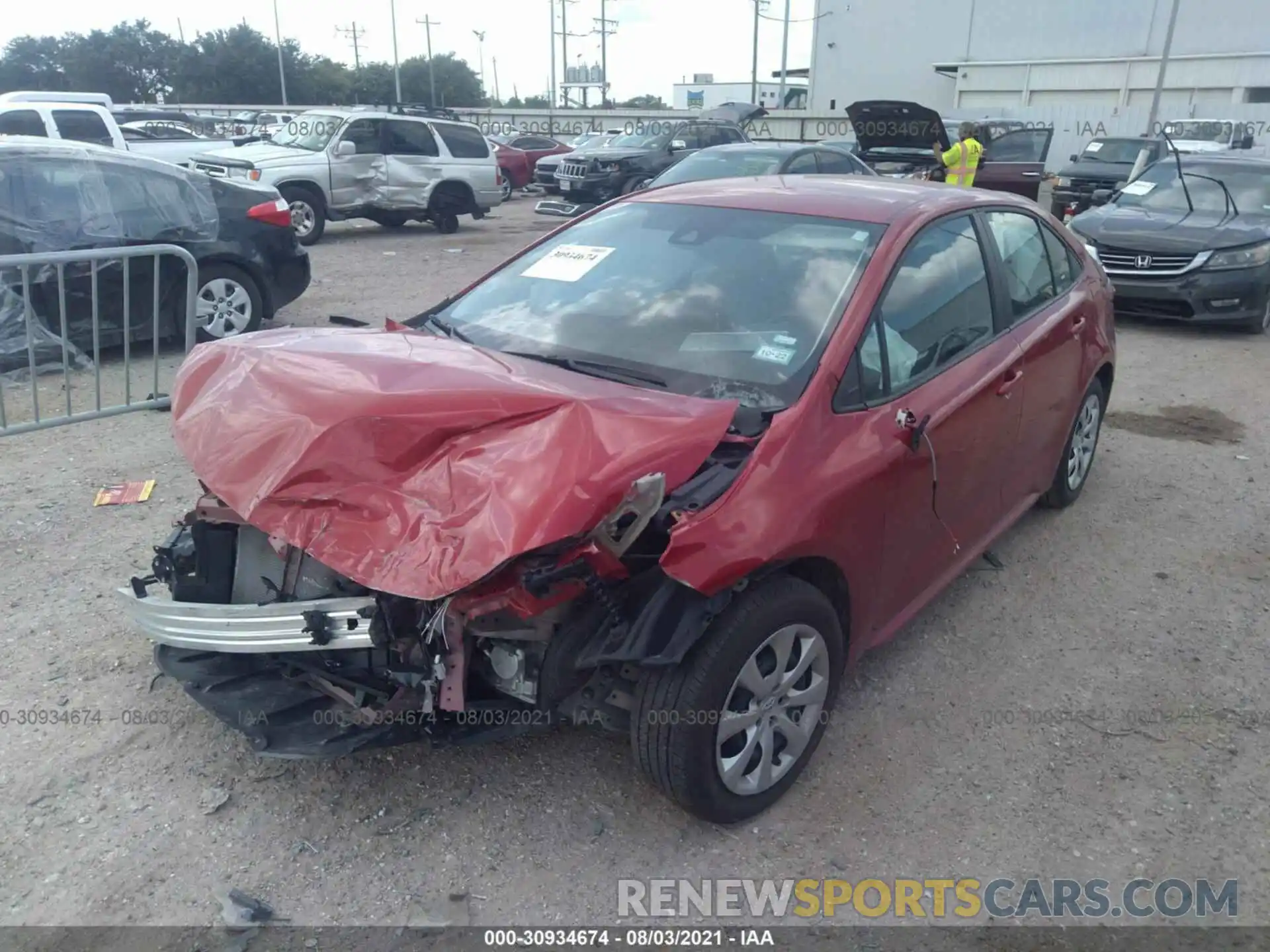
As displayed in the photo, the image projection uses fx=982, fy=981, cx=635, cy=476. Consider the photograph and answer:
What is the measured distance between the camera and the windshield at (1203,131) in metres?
21.8

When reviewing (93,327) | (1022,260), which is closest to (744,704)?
(1022,260)

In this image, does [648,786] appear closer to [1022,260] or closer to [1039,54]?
[1022,260]

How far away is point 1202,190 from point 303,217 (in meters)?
11.4

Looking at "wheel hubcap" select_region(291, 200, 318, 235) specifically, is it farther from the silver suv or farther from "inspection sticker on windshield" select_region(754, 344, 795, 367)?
"inspection sticker on windshield" select_region(754, 344, 795, 367)

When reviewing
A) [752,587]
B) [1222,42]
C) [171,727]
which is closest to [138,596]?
[171,727]

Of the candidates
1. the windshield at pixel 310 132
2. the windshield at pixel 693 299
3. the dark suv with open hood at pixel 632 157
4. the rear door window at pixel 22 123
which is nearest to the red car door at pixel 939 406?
the windshield at pixel 693 299

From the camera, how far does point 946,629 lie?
4070 millimetres

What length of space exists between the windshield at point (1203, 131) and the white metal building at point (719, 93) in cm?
4214

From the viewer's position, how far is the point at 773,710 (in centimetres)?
290

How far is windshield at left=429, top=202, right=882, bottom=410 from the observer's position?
10.4 feet

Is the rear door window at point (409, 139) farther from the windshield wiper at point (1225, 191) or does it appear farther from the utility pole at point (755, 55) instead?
the utility pole at point (755, 55)

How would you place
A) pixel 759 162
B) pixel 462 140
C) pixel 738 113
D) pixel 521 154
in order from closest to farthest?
pixel 759 162, pixel 462 140, pixel 521 154, pixel 738 113

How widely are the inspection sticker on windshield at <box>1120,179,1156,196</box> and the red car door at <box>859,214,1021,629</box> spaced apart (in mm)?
7784

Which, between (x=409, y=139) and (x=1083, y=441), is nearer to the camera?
(x=1083, y=441)
